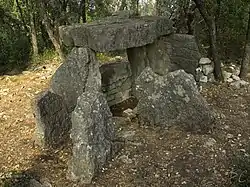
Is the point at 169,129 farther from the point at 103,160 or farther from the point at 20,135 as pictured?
the point at 20,135

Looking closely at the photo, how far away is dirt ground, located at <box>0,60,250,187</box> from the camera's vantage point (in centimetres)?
495

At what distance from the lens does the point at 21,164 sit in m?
5.45

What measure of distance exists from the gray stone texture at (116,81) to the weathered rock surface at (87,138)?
7.57 feet

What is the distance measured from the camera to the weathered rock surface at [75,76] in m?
6.34

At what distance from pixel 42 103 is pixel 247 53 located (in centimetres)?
415

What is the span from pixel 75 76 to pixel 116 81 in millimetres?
1291

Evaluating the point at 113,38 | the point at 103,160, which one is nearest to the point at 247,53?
the point at 113,38

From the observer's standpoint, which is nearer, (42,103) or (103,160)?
(103,160)

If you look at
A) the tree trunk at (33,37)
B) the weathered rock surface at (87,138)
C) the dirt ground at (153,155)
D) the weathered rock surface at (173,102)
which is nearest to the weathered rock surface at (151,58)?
the dirt ground at (153,155)

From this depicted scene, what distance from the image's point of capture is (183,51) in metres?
7.07

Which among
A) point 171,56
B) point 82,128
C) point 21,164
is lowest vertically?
point 21,164

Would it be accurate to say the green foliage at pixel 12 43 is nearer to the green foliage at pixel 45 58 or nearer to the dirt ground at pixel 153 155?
the green foliage at pixel 45 58

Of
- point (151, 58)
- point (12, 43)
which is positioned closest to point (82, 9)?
point (12, 43)

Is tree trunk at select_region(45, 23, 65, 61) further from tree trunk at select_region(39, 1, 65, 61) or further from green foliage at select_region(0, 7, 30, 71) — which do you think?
green foliage at select_region(0, 7, 30, 71)
